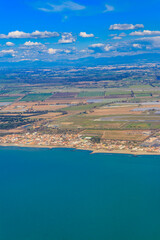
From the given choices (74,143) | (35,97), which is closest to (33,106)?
(35,97)

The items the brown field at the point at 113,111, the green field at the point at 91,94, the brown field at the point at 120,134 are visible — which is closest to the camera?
the brown field at the point at 120,134

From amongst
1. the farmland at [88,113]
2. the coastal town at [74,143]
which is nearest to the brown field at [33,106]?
the farmland at [88,113]

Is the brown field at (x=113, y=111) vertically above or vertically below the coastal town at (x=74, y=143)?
above

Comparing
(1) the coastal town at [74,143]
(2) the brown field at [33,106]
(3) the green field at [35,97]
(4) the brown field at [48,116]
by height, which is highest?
(3) the green field at [35,97]

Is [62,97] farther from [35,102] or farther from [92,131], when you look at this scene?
[92,131]

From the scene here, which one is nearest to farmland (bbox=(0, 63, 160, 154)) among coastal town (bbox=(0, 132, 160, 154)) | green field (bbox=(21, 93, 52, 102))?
green field (bbox=(21, 93, 52, 102))

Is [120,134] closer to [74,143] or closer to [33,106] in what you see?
[74,143]

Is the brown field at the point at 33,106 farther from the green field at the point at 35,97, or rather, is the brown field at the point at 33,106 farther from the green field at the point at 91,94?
the green field at the point at 91,94

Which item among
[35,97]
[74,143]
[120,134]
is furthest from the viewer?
[35,97]

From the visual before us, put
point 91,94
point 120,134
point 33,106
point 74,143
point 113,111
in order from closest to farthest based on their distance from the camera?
point 74,143 → point 120,134 → point 113,111 → point 33,106 → point 91,94
